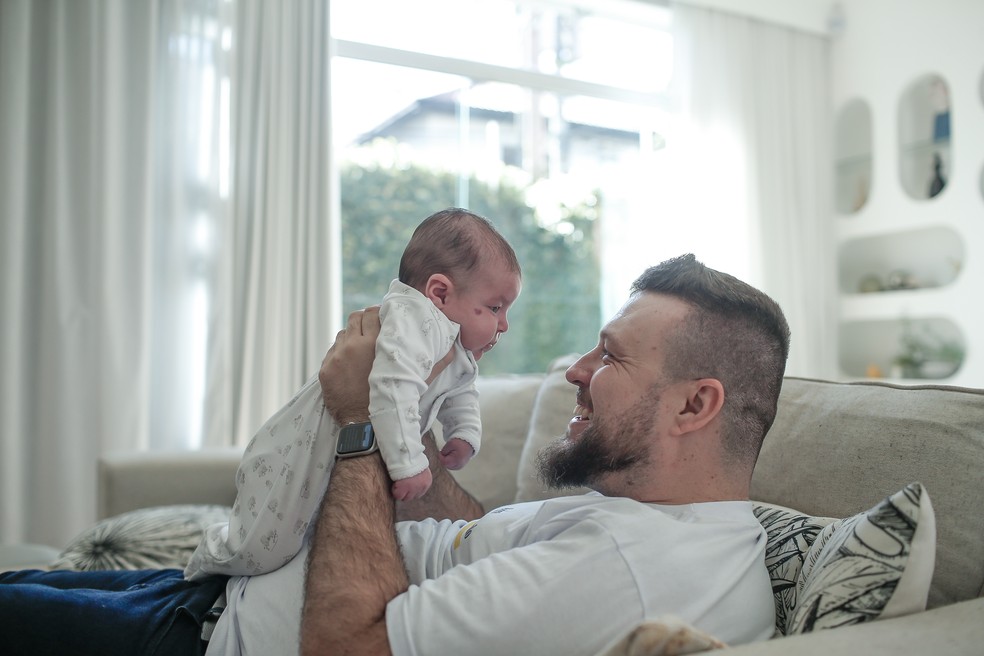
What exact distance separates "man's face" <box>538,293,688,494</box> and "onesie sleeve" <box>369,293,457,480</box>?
23 cm

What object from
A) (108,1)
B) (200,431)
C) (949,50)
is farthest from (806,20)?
(200,431)

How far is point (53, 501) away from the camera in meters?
3.35

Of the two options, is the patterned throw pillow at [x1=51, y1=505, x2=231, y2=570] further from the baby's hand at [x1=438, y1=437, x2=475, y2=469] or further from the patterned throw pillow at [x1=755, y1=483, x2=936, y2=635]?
the patterned throw pillow at [x1=755, y1=483, x2=936, y2=635]

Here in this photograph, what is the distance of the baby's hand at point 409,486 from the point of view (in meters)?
1.19

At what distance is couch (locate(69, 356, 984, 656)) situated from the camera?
91 centimetres

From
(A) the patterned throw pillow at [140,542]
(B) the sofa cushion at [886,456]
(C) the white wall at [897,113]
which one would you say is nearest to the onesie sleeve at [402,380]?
(B) the sofa cushion at [886,456]

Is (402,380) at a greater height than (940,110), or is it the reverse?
(940,110)

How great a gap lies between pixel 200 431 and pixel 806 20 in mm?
4461

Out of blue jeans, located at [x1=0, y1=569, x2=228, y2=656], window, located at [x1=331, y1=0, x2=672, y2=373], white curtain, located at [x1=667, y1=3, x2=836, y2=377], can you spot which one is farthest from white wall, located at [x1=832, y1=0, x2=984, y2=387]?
blue jeans, located at [x1=0, y1=569, x2=228, y2=656]

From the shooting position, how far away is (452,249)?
4.78 feet

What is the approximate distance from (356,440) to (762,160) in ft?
15.1

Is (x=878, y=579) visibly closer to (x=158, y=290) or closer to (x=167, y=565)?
(x=167, y=565)

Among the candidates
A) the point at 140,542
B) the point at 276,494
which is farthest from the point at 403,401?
the point at 140,542

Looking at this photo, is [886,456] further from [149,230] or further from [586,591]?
[149,230]
